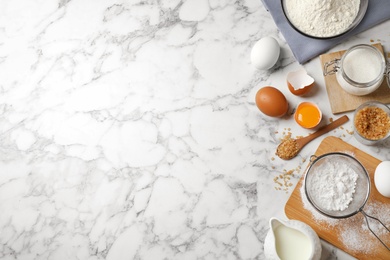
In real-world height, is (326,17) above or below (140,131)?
above

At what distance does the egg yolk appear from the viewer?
1.50 m

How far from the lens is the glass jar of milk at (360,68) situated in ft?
4.71

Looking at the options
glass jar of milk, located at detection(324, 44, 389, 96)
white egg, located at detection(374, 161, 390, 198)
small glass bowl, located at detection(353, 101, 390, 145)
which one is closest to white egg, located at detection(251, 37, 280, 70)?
glass jar of milk, located at detection(324, 44, 389, 96)

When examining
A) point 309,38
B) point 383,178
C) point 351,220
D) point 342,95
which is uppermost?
point 309,38

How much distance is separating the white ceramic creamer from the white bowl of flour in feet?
1.79

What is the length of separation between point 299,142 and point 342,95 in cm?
19

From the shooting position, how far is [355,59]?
147cm

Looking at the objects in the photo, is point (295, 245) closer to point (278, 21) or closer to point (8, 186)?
point (278, 21)

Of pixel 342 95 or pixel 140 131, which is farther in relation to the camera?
pixel 140 131

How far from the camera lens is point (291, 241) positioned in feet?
4.61

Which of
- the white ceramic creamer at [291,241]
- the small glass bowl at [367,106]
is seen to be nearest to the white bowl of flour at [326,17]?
the small glass bowl at [367,106]

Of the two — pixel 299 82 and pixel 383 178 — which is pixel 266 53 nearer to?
pixel 299 82

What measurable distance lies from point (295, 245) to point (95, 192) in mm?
651

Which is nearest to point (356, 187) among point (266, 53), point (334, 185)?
A: point (334, 185)
